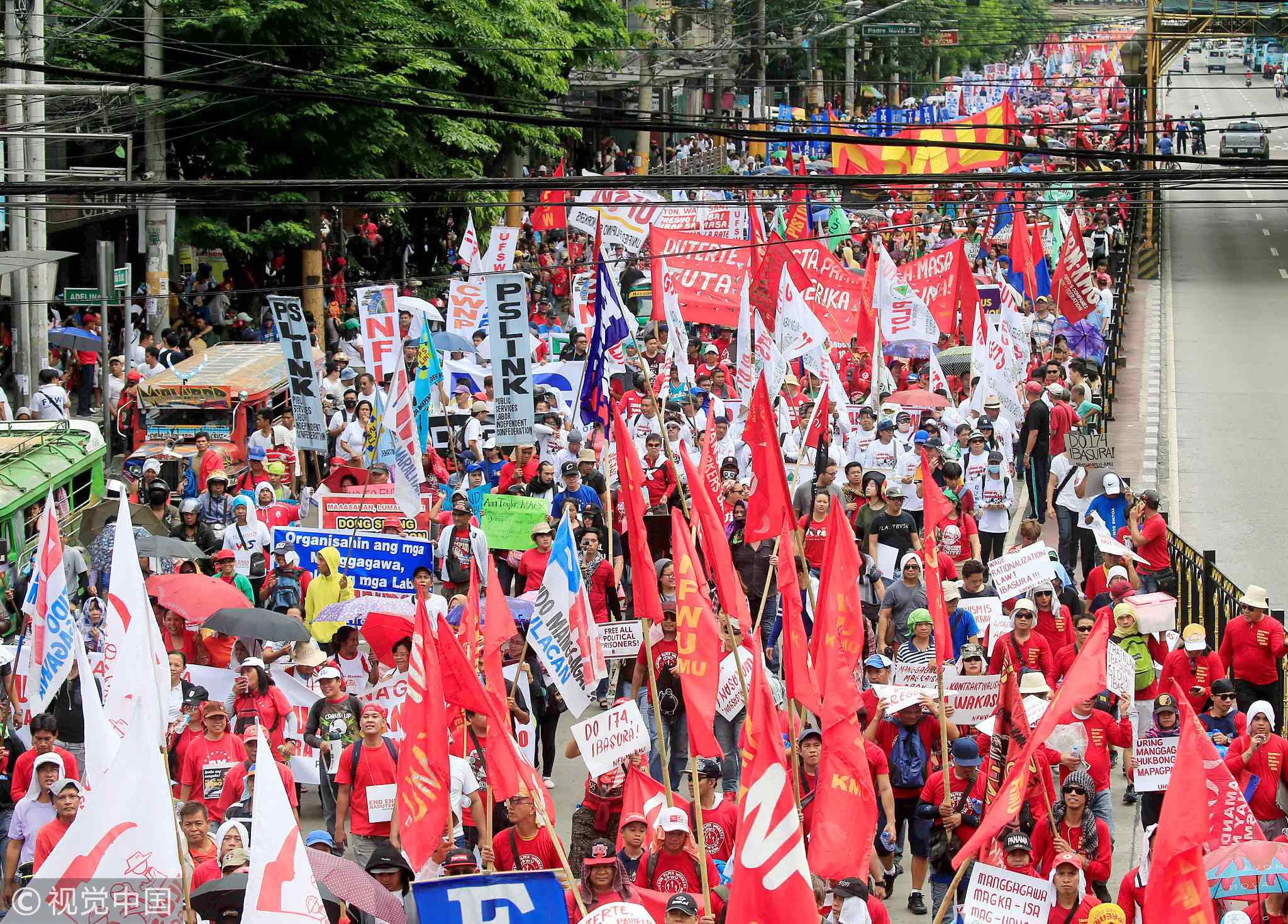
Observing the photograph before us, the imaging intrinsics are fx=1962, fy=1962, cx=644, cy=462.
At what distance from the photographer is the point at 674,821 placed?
9453mm

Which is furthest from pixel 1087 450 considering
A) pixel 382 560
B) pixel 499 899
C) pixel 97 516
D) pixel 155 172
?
pixel 499 899

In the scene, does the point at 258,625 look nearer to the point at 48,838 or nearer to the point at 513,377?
the point at 48,838

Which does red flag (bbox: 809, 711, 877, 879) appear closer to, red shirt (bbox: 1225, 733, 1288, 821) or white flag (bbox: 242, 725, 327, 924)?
red shirt (bbox: 1225, 733, 1288, 821)

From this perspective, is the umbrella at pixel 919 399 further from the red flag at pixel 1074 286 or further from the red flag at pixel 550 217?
the red flag at pixel 550 217

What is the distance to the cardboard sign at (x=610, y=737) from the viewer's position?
10.3 m

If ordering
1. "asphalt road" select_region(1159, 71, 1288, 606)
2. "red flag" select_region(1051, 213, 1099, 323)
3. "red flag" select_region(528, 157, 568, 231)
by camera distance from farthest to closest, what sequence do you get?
"red flag" select_region(528, 157, 568, 231)
"red flag" select_region(1051, 213, 1099, 323)
"asphalt road" select_region(1159, 71, 1288, 606)

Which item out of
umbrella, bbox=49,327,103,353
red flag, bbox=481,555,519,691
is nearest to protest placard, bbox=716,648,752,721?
red flag, bbox=481,555,519,691

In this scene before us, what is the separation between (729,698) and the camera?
11.7 meters

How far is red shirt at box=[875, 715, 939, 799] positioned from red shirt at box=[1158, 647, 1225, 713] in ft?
5.74

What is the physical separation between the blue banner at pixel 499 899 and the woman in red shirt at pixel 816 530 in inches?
285

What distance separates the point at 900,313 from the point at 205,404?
25.5 feet

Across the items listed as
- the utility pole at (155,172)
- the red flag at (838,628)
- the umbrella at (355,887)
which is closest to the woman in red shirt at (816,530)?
the red flag at (838,628)

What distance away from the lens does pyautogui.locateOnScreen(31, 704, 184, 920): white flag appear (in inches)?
312

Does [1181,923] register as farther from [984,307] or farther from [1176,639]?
[984,307]
